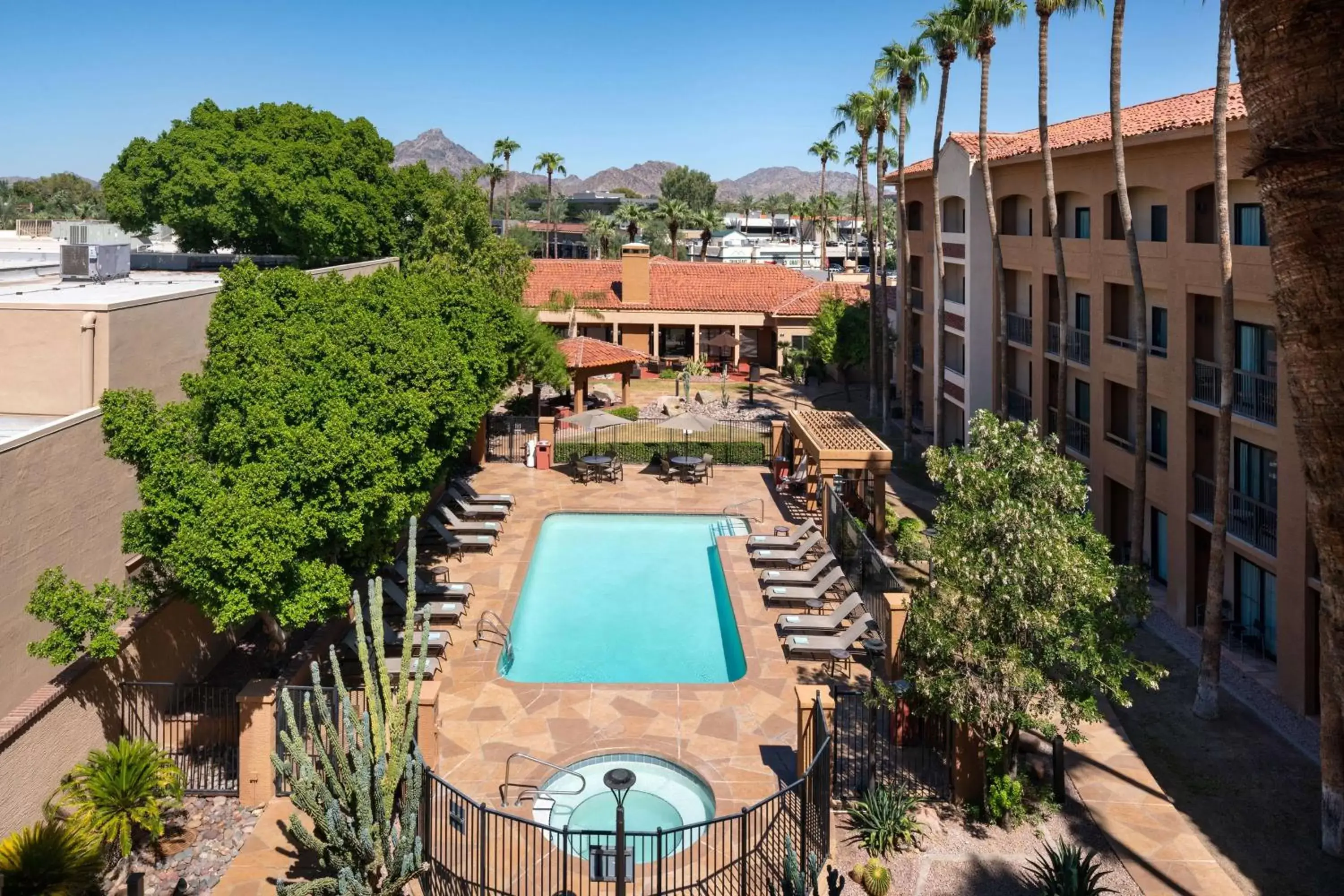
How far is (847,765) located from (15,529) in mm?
11415

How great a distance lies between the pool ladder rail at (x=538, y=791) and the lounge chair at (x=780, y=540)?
10692 millimetres

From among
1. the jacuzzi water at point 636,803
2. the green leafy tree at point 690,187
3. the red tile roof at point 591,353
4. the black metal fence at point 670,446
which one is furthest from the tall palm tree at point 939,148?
the green leafy tree at point 690,187

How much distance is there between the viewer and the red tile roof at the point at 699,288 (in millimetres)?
54438

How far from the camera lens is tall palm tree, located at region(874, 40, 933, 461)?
3506cm

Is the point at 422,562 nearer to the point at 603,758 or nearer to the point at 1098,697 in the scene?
the point at 603,758

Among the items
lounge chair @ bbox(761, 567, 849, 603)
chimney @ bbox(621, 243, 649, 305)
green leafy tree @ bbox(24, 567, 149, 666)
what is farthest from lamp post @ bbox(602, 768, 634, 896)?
chimney @ bbox(621, 243, 649, 305)

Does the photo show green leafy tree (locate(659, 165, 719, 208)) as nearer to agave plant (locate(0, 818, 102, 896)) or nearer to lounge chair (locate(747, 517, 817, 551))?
lounge chair (locate(747, 517, 817, 551))

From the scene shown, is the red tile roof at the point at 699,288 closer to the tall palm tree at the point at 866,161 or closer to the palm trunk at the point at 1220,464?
the tall palm tree at the point at 866,161

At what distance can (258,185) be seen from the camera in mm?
35031

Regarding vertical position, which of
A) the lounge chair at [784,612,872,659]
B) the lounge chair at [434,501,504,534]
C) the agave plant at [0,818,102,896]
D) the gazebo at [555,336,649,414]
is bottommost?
the agave plant at [0,818,102,896]

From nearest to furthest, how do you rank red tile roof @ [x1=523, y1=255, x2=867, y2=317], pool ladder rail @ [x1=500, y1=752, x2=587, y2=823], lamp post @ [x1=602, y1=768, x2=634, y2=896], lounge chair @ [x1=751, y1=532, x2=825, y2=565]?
lamp post @ [x1=602, y1=768, x2=634, y2=896] < pool ladder rail @ [x1=500, y1=752, x2=587, y2=823] < lounge chair @ [x1=751, y1=532, x2=825, y2=565] < red tile roof @ [x1=523, y1=255, x2=867, y2=317]

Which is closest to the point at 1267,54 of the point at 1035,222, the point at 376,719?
the point at 376,719

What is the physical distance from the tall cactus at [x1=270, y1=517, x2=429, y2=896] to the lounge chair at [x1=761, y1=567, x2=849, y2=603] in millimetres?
10047

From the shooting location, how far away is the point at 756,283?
57375mm
